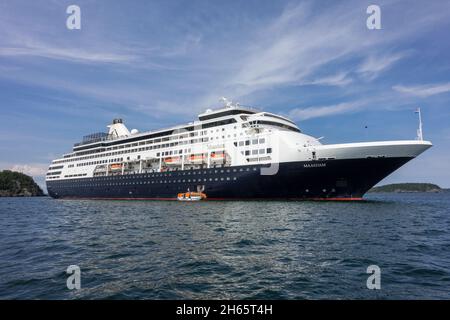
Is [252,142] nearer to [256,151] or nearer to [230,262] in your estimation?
[256,151]

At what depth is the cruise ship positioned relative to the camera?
32.0 meters

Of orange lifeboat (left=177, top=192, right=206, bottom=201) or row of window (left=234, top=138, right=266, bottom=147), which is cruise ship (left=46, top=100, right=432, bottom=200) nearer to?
row of window (left=234, top=138, right=266, bottom=147)

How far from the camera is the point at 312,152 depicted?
33.4 meters

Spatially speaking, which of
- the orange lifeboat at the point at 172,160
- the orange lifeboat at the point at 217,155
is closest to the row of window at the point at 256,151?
the orange lifeboat at the point at 217,155

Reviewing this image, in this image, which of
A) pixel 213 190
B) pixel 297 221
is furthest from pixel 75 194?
pixel 297 221

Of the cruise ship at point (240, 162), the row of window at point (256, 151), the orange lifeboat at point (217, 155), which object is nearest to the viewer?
the cruise ship at point (240, 162)

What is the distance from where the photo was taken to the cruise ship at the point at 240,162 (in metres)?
32.0

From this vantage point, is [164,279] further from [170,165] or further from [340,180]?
[170,165]

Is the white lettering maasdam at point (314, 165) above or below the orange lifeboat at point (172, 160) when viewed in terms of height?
below
